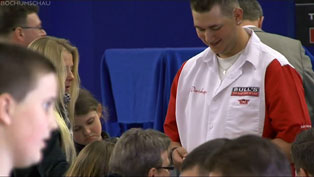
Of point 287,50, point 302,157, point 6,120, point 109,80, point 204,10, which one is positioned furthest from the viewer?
point 109,80

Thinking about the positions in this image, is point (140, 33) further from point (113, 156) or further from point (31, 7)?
point (113, 156)

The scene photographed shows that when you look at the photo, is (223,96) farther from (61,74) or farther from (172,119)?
(61,74)

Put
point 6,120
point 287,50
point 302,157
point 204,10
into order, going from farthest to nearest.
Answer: point 287,50, point 302,157, point 204,10, point 6,120

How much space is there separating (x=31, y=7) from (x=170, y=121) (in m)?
1.37

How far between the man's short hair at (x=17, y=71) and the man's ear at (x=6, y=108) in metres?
0.01

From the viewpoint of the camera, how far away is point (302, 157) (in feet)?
12.3

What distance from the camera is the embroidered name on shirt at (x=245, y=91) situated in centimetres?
353

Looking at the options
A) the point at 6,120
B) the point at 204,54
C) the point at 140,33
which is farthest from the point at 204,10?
the point at 140,33

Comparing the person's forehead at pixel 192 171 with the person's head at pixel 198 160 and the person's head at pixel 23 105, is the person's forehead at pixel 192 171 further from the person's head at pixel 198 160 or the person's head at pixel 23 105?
the person's head at pixel 23 105

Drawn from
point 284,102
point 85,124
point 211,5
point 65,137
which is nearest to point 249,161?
point 284,102

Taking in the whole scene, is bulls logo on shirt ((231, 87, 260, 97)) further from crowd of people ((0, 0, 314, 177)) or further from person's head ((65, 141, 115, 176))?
person's head ((65, 141, 115, 176))

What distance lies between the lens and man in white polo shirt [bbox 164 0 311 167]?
3.50 meters

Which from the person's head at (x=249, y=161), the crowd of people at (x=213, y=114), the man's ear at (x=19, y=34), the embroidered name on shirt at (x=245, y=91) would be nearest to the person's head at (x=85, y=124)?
the man's ear at (x=19, y=34)

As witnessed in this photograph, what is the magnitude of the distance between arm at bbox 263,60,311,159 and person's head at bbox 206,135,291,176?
3.90 feet
